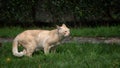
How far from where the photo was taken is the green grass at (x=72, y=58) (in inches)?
283

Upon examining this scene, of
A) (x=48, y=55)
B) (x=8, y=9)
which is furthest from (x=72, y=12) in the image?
(x=48, y=55)

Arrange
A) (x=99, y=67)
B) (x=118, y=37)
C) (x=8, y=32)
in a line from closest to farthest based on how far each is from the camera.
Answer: (x=99, y=67)
(x=118, y=37)
(x=8, y=32)

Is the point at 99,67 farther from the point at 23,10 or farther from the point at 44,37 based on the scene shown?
the point at 23,10

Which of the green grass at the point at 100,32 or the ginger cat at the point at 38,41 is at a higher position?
the ginger cat at the point at 38,41

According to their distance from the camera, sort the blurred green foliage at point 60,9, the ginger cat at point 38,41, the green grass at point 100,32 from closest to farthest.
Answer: the ginger cat at point 38,41 < the green grass at point 100,32 < the blurred green foliage at point 60,9

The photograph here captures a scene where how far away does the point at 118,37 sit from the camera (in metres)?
11.2

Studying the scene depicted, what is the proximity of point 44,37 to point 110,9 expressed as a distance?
6.18 metres

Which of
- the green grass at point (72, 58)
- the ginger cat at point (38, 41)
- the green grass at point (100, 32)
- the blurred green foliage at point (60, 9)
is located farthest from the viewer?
the blurred green foliage at point (60, 9)

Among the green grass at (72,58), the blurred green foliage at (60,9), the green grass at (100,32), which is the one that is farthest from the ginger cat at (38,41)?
the blurred green foliage at (60,9)

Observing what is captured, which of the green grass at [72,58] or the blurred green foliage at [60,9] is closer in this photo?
the green grass at [72,58]

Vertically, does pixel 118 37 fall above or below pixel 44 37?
below

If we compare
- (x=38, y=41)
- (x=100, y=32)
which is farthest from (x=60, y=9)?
(x=38, y=41)

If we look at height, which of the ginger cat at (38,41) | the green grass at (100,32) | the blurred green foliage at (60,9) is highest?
the ginger cat at (38,41)

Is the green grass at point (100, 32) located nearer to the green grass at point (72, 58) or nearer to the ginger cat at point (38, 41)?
the green grass at point (72, 58)
